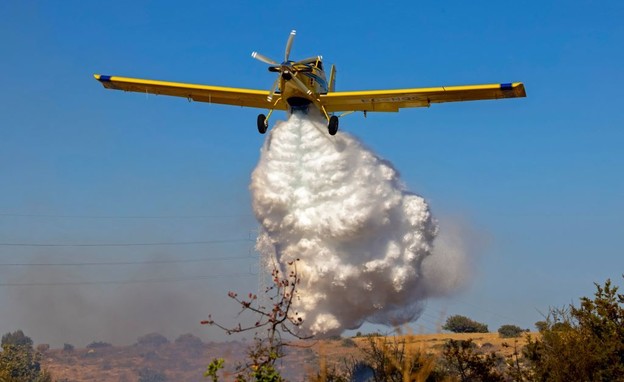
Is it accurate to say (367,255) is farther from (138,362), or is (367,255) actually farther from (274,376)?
(138,362)

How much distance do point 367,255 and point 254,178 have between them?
680 cm

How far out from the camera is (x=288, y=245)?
1591 inches

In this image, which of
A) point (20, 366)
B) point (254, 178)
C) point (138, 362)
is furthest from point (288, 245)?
point (138, 362)

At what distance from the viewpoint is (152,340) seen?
13900cm

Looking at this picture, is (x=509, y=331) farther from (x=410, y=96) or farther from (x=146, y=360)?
(x=146, y=360)

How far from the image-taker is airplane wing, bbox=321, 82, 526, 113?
36.5 m

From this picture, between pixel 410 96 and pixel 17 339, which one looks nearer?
pixel 410 96

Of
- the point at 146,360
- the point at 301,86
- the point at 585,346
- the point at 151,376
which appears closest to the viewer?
the point at 585,346

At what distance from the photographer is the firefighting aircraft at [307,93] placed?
36844 mm

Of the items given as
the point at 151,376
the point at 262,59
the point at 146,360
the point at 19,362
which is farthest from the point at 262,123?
the point at 146,360

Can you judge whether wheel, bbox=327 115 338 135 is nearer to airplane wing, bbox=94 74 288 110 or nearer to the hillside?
airplane wing, bbox=94 74 288 110

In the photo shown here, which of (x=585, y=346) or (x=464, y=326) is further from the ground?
(x=464, y=326)

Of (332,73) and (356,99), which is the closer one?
(356,99)

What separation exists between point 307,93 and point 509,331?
51891 millimetres
